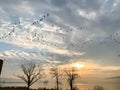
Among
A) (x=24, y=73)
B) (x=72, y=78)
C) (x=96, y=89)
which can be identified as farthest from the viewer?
(x=96, y=89)

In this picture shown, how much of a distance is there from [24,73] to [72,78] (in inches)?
644

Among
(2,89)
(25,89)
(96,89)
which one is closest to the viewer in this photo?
(2,89)

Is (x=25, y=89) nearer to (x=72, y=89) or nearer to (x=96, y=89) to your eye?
(x=72, y=89)

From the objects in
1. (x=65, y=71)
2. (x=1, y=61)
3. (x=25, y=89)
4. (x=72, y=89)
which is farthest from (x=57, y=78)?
(x=1, y=61)

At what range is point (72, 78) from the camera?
8212 centimetres

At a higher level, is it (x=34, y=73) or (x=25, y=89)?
(x=34, y=73)

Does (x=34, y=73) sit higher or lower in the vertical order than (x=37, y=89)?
higher

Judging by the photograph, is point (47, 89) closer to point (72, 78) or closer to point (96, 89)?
point (72, 78)

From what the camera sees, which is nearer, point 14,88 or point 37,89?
point 14,88

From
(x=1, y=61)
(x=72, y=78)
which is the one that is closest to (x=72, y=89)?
(x=72, y=78)

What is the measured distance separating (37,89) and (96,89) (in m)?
46.6

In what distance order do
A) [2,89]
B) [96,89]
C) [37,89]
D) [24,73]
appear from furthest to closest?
[96,89] < [24,73] < [37,89] < [2,89]

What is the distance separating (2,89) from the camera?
186ft

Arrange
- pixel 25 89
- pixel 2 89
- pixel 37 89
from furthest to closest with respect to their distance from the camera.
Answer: pixel 37 89, pixel 25 89, pixel 2 89
